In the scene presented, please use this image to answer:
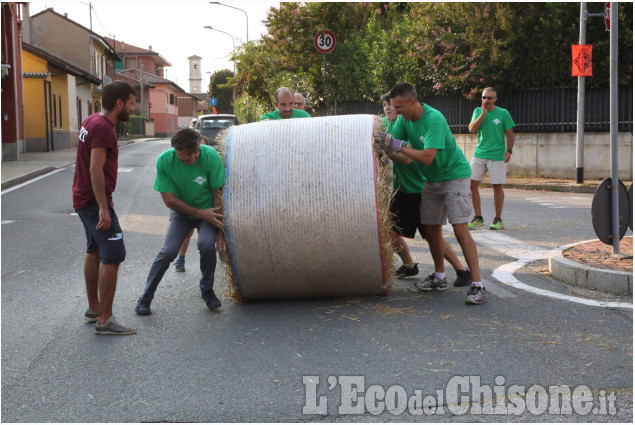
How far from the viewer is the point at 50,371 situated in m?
4.54

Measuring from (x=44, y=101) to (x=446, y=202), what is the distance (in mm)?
30818

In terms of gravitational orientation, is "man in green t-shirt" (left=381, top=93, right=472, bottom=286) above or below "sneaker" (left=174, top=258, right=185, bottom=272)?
above

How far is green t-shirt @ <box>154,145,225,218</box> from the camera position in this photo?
5.81 meters

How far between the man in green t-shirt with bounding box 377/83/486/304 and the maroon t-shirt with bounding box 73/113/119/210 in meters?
1.95

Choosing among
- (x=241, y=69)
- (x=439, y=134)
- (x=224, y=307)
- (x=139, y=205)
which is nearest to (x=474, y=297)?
(x=439, y=134)

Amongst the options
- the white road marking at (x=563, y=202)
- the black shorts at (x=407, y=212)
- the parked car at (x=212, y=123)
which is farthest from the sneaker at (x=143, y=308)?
the parked car at (x=212, y=123)

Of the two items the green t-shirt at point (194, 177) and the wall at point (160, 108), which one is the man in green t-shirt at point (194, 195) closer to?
the green t-shirt at point (194, 177)

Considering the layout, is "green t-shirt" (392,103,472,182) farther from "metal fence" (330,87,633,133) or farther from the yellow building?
the yellow building

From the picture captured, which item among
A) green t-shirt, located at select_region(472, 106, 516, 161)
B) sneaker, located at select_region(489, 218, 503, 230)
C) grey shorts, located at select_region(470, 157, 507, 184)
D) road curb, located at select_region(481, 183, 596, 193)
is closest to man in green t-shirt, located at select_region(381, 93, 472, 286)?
sneaker, located at select_region(489, 218, 503, 230)

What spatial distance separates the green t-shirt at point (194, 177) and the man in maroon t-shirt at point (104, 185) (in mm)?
499

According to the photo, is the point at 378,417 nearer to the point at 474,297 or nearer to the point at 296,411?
the point at 296,411

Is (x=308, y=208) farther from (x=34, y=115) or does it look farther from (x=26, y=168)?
(x=34, y=115)

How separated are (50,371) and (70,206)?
940cm

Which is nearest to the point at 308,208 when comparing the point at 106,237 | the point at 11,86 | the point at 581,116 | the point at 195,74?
the point at 106,237
